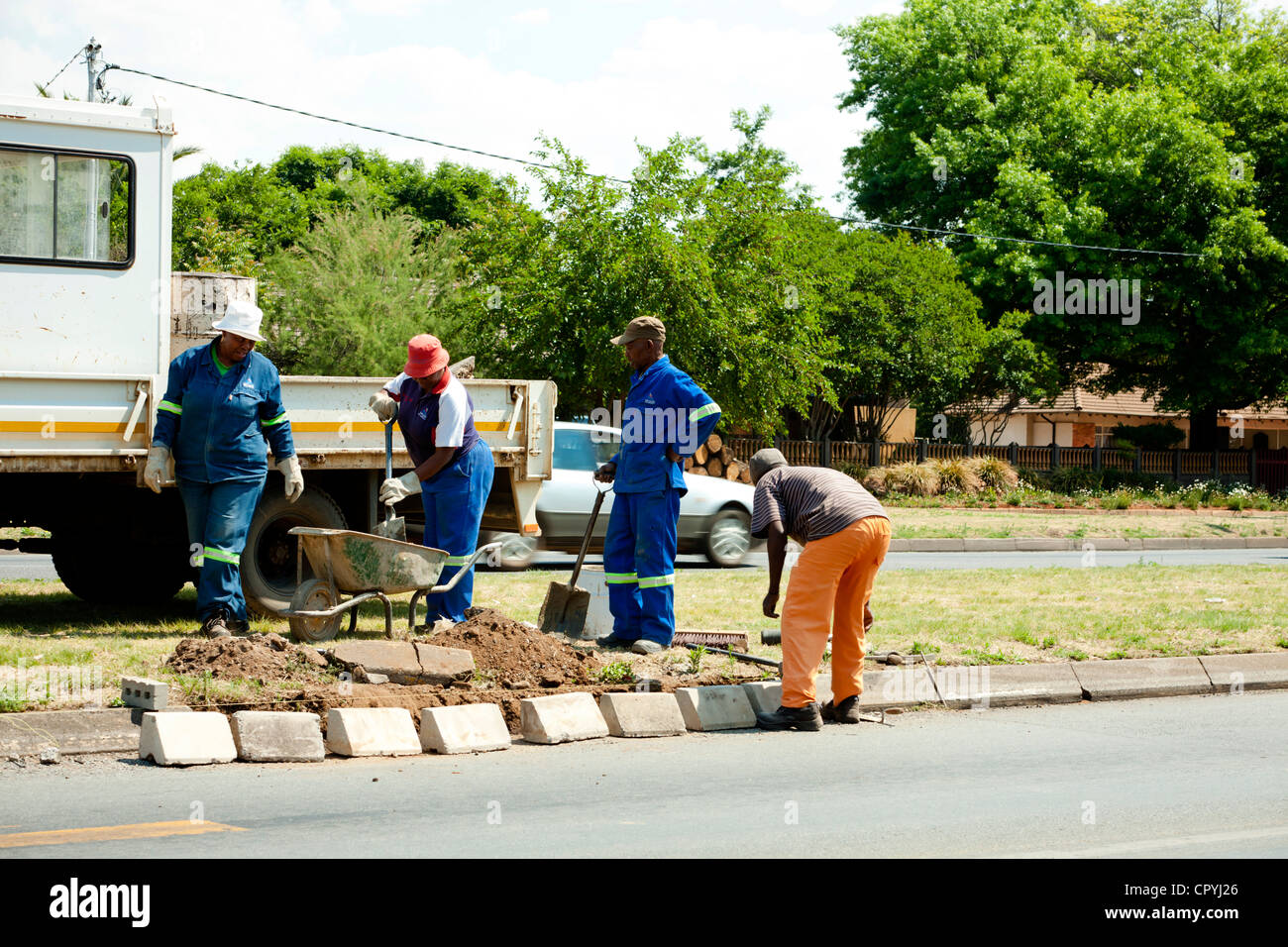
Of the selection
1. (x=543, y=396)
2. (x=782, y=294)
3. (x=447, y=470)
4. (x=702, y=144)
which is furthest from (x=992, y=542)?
A: (x=447, y=470)

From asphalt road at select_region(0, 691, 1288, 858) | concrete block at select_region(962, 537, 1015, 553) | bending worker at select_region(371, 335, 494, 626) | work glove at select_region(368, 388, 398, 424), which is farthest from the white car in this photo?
asphalt road at select_region(0, 691, 1288, 858)

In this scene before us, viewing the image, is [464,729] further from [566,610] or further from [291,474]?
[291,474]

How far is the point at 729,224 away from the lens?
25.0 meters

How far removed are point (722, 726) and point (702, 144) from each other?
19086 mm

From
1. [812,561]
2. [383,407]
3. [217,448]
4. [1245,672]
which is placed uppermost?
[383,407]

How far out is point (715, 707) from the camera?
7.61 meters

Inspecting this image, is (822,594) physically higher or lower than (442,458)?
lower

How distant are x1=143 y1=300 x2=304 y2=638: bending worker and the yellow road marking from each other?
3.51 m

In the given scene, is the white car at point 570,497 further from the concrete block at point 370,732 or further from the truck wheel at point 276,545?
the concrete block at point 370,732

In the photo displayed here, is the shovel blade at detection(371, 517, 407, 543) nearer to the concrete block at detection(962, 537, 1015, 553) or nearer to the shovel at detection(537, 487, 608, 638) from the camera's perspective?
the shovel at detection(537, 487, 608, 638)

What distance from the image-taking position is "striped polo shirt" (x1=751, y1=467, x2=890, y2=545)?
7328mm

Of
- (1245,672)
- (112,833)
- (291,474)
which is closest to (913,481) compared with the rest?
(1245,672)

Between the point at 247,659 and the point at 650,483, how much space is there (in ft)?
8.93

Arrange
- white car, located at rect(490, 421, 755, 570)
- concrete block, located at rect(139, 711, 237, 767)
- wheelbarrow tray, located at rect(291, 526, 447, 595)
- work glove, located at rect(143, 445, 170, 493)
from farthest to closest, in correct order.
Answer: white car, located at rect(490, 421, 755, 570) → work glove, located at rect(143, 445, 170, 493) → wheelbarrow tray, located at rect(291, 526, 447, 595) → concrete block, located at rect(139, 711, 237, 767)
